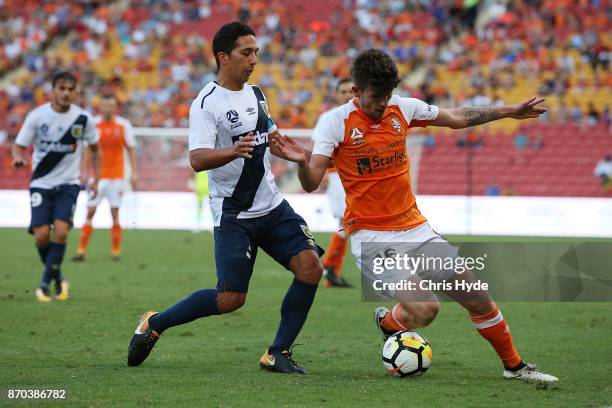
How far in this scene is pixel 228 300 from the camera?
680 centimetres

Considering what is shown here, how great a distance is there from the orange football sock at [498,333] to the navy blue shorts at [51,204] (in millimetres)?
5608

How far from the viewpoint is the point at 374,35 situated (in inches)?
1362

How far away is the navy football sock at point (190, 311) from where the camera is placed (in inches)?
Result: 270

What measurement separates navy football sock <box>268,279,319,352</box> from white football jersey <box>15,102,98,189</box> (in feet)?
14.9

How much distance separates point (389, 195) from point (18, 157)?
517 centimetres

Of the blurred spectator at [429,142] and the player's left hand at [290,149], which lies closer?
the player's left hand at [290,149]

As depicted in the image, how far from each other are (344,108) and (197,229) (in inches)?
688

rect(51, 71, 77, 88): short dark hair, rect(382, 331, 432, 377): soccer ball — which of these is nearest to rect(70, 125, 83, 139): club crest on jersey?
rect(51, 71, 77, 88): short dark hair

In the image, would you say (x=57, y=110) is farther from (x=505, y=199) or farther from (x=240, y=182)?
(x=505, y=199)

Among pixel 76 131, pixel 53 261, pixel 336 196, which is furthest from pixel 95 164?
pixel 336 196

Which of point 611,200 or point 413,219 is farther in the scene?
point 611,200

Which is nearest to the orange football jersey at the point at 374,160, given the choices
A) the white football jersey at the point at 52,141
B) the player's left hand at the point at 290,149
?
the player's left hand at the point at 290,149

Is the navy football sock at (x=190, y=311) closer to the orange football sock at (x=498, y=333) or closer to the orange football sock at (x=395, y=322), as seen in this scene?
the orange football sock at (x=395, y=322)

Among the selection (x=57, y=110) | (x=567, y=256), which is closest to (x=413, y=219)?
(x=57, y=110)
